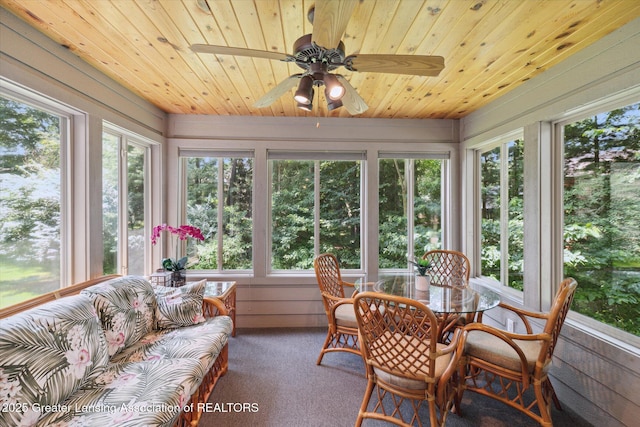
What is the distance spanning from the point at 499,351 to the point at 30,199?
328cm

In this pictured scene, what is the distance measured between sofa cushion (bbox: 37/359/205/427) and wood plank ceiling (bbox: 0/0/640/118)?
80.2 inches

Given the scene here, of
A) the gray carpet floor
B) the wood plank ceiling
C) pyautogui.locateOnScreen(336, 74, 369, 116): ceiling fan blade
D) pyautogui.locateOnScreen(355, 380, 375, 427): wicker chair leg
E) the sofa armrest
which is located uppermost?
the wood plank ceiling

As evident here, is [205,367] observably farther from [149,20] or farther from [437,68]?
[437,68]

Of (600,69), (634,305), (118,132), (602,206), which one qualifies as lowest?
(634,305)

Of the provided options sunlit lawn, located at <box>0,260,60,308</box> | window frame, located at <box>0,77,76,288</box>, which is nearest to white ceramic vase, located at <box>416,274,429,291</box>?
window frame, located at <box>0,77,76,288</box>

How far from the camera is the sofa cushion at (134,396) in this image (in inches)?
45.9

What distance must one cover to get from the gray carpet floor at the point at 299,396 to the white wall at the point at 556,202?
0.82ft

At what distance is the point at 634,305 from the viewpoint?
1.63m

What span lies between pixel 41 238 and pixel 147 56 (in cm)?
150

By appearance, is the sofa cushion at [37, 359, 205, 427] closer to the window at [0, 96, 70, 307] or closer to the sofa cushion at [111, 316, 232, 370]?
the sofa cushion at [111, 316, 232, 370]

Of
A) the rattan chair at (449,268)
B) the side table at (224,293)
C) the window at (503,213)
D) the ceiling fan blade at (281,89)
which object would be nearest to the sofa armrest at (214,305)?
the side table at (224,293)

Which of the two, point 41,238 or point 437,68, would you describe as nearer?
point 437,68

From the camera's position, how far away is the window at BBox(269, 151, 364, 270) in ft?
10.8

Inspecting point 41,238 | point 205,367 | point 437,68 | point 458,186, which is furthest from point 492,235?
point 41,238
